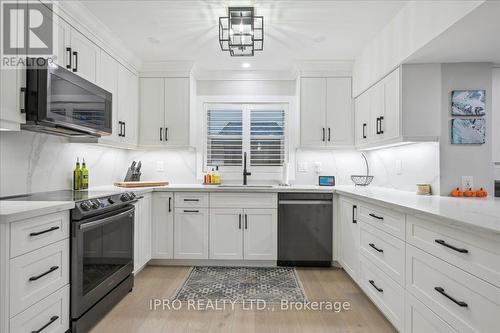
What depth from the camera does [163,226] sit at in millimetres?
3357

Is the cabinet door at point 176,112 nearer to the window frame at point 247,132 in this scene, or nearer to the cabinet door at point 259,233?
the window frame at point 247,132

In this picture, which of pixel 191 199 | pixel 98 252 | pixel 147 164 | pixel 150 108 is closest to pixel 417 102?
pixel 191 199

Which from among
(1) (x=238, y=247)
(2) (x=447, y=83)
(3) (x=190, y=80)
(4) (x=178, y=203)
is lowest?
(1) (x=238, y=247)

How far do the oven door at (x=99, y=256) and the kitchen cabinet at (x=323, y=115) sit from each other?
2264 millimetres

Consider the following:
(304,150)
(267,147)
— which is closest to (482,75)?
(304,150)

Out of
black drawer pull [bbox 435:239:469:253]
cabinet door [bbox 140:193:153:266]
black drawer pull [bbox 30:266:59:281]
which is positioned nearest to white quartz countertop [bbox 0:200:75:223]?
black drawer pull [bbox 30:266:59:281]

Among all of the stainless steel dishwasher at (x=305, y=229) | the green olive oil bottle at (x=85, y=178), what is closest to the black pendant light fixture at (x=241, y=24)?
the stainless steel dishwasher at (x=305, y=229)

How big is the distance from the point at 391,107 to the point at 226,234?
2.18 meters

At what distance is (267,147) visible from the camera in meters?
4.04

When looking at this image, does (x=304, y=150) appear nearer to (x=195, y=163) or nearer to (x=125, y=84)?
(x=195, y=163)

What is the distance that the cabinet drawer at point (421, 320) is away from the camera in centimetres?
145

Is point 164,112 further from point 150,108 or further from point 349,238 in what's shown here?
point 349,238

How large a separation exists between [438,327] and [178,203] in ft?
8.62

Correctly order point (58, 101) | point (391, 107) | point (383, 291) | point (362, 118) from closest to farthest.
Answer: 1. point (58, 101)
2. point (383, 291)
3. point (391, 107)
4. point (362, 118)
